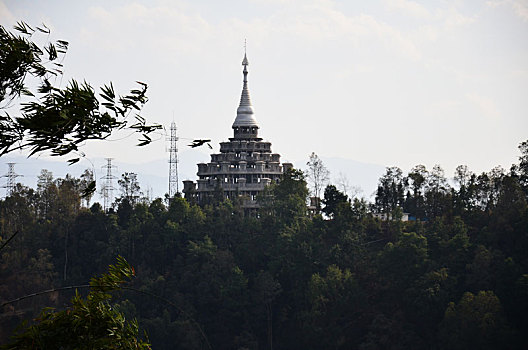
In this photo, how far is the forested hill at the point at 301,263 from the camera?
165ft

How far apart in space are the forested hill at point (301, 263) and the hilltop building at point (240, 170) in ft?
10.8

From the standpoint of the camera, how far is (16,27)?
13.2 metres

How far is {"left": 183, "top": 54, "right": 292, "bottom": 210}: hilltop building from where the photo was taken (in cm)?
7150

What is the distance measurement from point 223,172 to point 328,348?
79.8ft

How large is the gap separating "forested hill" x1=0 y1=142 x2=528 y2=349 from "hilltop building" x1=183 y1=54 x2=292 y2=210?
3.28 m

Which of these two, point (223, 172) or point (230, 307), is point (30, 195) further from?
point (230, 307)

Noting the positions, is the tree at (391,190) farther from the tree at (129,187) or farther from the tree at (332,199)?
the tree at (129,187)

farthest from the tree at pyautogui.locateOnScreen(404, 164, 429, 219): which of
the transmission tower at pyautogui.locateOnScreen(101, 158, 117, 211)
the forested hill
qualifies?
the transmission tower at pyautogui.locateOnScreen(101, 158, 117, 211)

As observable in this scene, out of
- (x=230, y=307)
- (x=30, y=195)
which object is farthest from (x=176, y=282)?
(x=30, y=195)

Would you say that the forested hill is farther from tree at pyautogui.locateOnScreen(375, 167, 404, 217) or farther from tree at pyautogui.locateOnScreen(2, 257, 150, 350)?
tree at pyautogui.locateOnScreen(2, 257, 150, 350)

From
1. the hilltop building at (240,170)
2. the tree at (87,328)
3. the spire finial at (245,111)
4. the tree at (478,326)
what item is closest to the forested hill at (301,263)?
the tree at (478,326)

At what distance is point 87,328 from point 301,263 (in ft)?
149

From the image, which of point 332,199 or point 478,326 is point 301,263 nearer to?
point 332,199

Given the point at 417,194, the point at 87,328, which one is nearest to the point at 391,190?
the point at 417,194
